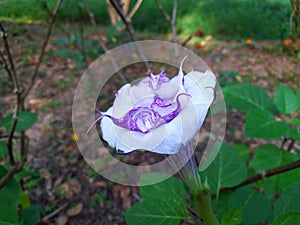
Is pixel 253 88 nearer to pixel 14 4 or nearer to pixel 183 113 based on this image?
pixel 183 113

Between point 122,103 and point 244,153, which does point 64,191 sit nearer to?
point 244,153

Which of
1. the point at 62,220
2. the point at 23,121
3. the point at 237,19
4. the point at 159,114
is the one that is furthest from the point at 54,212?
the point at 237,19

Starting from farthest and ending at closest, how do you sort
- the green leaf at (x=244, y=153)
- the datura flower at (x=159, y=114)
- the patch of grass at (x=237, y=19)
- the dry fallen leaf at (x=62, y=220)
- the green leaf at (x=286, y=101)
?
the patch of grass at (x=237, y=19) < the dry fallen leaf at (x=62, y=220) < the green leaf at (x=244, y=153) < the green leaf at (x=286, y=101) < the datura flower at (x=159, y=114)

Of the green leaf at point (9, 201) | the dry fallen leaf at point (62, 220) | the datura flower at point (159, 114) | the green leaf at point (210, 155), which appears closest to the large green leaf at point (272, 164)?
the green leaf at point (210, 155)

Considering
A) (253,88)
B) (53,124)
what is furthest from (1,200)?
(53,124)

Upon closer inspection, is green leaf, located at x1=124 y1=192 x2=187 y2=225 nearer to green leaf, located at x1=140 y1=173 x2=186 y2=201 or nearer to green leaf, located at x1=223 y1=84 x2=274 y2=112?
green leaf, located at x1=140 y1=173 x2=186 y2=201

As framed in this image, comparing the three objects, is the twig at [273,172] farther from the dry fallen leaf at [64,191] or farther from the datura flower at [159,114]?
the dry fallen leaf at [64,191]
